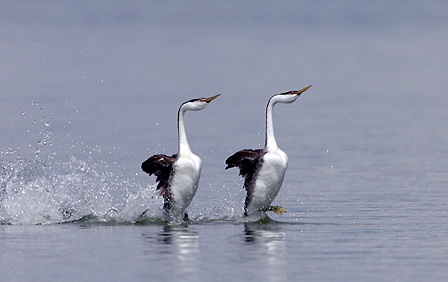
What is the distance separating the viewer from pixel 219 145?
1861 inches

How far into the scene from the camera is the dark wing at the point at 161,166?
92.2 ft

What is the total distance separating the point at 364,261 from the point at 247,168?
7327mm

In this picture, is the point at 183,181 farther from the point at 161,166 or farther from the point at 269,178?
the point at 269,178

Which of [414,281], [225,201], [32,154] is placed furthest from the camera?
[32,154]

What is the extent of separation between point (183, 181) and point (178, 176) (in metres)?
0.13

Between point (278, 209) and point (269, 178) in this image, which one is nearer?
point (269, 178)

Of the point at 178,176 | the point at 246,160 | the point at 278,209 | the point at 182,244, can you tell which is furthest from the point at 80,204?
the point at 182,244

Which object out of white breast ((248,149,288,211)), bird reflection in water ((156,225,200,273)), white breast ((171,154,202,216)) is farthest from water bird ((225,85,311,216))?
bird reflection in water ((156,225,200,273))

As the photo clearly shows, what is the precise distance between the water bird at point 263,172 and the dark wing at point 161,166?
112 centimetres

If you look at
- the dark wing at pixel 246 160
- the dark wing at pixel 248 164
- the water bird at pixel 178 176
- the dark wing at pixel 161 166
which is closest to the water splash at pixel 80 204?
the water bird at pixel 178 176

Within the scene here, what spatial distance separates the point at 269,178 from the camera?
2812cm

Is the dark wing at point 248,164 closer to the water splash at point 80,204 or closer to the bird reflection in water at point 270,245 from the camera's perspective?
the water splash at point 80,204

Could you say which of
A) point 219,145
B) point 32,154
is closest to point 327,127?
point 219,145

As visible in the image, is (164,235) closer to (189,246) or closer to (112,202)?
(189,246)
